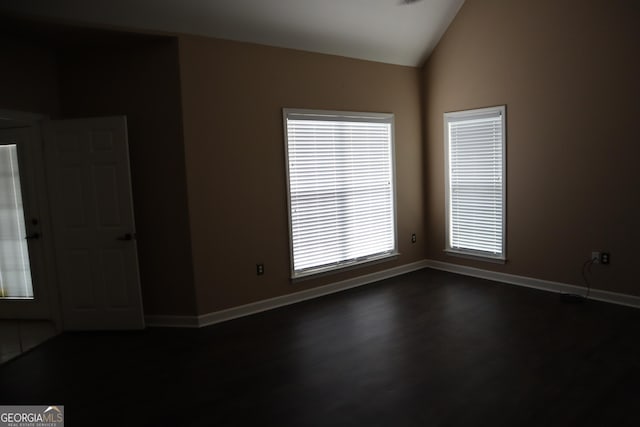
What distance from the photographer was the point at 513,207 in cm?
516

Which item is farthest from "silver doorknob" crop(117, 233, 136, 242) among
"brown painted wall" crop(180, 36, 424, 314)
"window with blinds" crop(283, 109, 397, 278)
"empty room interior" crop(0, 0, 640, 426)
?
"window with blinds" crop(283, 109, 397, 278)

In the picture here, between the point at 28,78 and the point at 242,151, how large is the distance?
78.8 inches

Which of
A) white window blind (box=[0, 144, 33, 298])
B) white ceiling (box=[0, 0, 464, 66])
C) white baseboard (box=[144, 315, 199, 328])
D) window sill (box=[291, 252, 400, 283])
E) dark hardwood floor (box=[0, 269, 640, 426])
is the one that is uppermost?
white ceiling (box=[0, 0, 464, 66])

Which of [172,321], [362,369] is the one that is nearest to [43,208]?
[172,321]

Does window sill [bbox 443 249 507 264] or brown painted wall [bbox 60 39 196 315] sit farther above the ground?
brown painted wall [bbox 60 39 196 315]

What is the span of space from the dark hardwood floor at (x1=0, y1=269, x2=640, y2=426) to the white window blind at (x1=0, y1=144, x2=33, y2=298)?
1.07 metres

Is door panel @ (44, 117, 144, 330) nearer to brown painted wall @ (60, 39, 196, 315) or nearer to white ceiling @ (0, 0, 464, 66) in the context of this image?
brown painted wall @ (60, 39, 196, 315)

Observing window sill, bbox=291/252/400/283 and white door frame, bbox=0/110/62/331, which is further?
window sill, bbox=291/252/400/283

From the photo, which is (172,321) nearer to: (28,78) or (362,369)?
(362,369)

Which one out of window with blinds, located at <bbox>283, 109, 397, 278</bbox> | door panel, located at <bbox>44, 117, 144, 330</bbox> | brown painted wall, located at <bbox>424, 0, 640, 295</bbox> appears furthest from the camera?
window with blinds, located at <bbox>283, 109, 397, 278</bbox>

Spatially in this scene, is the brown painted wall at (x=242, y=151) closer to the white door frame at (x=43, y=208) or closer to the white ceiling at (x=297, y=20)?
the white ceiling at (x=297, y=20)

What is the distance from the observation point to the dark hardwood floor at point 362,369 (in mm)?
2699

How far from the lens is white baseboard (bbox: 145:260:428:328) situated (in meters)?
4.33

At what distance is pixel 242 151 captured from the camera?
446cm
